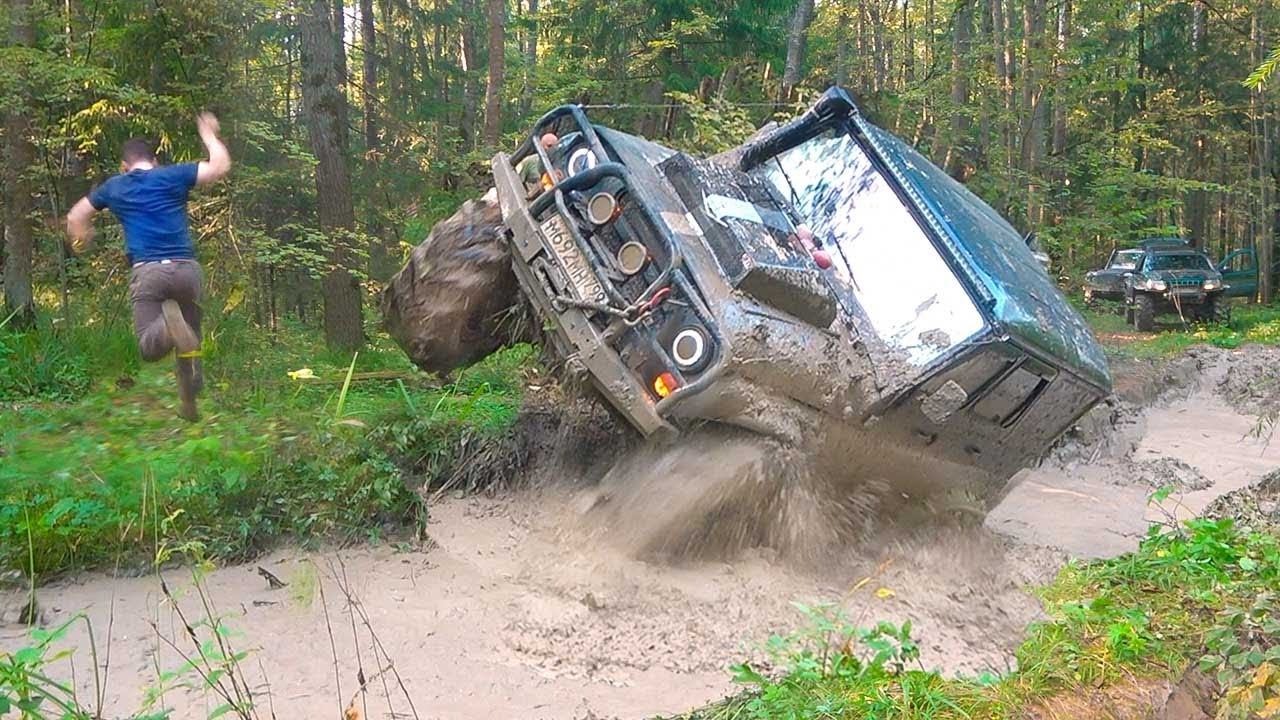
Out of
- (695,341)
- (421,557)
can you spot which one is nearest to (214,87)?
(421,557)

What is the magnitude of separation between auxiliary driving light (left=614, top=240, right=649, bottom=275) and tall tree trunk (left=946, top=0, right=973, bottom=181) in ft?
37.3

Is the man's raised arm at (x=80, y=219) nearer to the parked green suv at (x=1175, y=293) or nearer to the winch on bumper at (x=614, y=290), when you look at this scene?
the winch on bumper at (x=614, y=290)

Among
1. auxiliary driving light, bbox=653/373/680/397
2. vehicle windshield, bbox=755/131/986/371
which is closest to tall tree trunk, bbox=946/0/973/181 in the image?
vehicle windshield, bbox=755/131/986/371

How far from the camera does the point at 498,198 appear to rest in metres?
5.29

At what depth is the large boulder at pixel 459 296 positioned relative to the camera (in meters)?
5.50

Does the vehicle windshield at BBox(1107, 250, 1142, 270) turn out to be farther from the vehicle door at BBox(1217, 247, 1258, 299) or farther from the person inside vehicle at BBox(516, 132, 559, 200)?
the person inside vehicle at BBox(516, 132, 559, 200)

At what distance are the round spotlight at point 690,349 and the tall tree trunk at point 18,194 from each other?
6.59 meters

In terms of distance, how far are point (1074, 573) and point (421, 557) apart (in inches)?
127

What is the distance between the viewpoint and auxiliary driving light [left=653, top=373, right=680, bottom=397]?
14.5 ft

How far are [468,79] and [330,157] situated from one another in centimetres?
1010

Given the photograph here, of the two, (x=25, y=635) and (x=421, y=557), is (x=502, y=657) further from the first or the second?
(x=25, y=635)

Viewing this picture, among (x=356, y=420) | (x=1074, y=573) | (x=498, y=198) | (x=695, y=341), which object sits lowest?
(x=1074, y=573)

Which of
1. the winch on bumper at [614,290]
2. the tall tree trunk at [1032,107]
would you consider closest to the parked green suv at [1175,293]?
the tall tree trunk at [1032,107]

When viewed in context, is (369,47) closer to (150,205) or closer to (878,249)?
(150,205)
